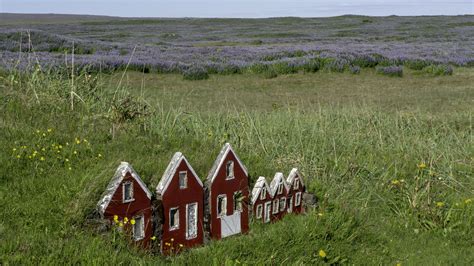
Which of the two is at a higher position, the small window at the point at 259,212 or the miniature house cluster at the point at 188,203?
the miniature house cluster at the point at 188,203

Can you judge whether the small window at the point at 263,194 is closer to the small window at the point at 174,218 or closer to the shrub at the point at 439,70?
the small window at the point at 174,218

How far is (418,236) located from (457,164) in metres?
2.81

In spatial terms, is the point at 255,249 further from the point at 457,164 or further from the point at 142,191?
the point at 457,164

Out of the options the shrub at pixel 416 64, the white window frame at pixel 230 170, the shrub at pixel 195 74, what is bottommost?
the shrub at pixel 195 74

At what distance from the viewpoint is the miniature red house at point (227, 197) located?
4.08 metres

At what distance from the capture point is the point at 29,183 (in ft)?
13.8

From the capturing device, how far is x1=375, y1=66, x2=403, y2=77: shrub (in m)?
22.1

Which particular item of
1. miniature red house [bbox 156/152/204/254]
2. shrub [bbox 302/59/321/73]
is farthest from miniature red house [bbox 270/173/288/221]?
shrub [bbox 302/59/321/73]

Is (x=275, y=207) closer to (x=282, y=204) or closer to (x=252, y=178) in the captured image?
(x=282, y=204)

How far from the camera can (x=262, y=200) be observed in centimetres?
445

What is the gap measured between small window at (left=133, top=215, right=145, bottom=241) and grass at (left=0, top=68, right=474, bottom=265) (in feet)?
0.41

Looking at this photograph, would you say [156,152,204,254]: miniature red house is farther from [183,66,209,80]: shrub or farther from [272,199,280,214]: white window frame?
→ [183,66,209,80]: shrub

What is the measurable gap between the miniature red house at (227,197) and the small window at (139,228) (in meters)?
0.53

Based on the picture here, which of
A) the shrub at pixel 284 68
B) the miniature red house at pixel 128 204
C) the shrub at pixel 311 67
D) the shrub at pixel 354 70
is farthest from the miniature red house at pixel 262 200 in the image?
the shrub at pixel 354 70
